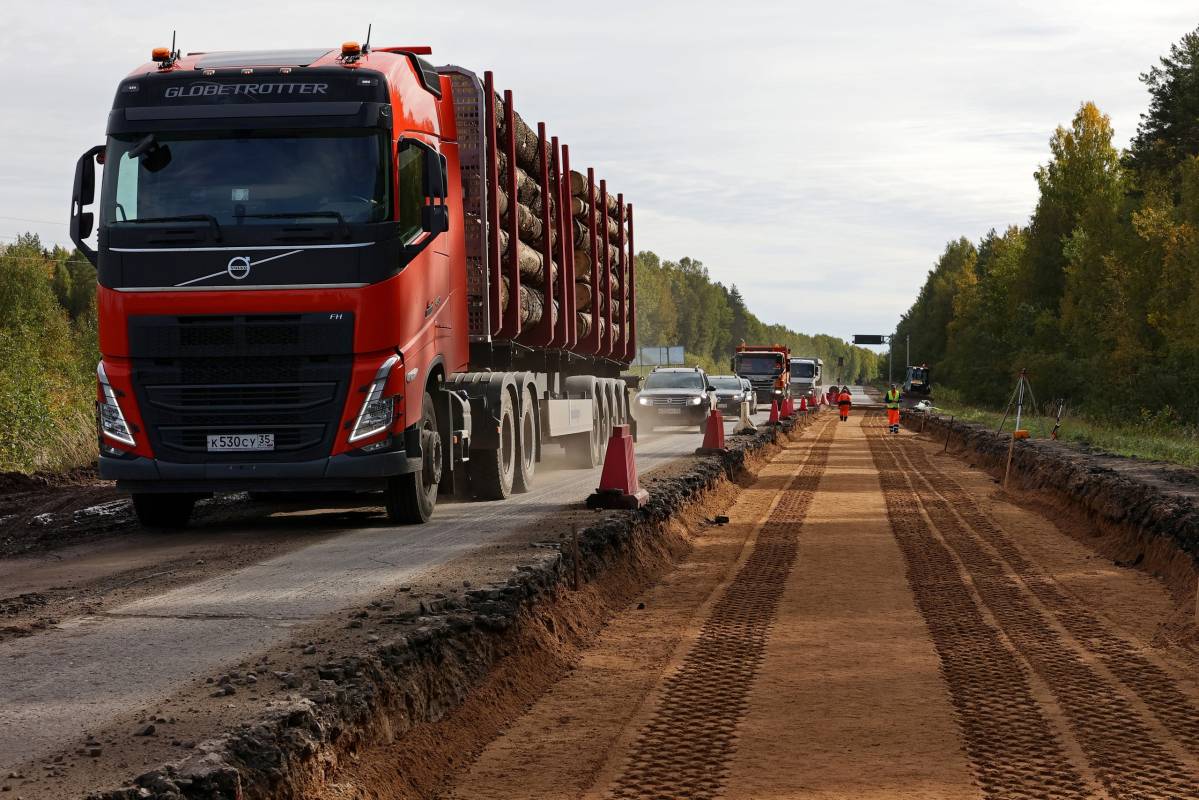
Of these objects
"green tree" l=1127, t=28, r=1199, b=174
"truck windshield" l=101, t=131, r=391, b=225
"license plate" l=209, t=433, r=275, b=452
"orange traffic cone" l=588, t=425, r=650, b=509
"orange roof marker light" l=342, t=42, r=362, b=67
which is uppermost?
"green tree" l=1127, t=28, r=1199, b=174

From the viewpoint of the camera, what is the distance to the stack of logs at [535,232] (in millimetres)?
14555

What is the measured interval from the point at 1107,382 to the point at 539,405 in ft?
123

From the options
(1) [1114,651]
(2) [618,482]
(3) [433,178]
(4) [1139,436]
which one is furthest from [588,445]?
(4) [1139,436]

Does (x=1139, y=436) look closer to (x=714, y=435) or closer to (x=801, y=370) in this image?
(x=714, y=435)

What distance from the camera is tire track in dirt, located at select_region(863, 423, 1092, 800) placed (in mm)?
5301

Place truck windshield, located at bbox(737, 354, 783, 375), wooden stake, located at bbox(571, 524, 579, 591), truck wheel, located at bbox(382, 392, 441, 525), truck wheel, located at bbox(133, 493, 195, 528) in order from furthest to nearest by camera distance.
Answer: truck windshield, located at bbox(737, 354, 783, 375)
truck wheel, located at bbox(133, 493, 195, 528)
truck wheel, located at bbox(382, 392, 441, 525)
wooden stake, located at bbox(571, 524, 579, 591)

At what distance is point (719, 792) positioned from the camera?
5.17m

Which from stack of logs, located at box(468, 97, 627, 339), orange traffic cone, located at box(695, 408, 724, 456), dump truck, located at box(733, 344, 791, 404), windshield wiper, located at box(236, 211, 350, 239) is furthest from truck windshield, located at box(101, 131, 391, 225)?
dump truck, located at box(733, 344, 791, 404)

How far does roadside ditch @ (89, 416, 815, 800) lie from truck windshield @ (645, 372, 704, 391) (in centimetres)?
2400

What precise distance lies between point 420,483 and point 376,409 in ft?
4.16

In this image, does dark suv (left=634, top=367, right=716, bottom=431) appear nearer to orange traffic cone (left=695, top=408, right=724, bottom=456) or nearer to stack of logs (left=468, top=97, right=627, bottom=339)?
orange traffic cone (left=695, top=408, right=724, bottom=456)

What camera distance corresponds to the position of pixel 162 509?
12.4 metres

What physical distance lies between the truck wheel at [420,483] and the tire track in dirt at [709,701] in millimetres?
3035

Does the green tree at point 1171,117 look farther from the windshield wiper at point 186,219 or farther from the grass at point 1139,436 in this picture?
the windshield wiper at point 186,219
